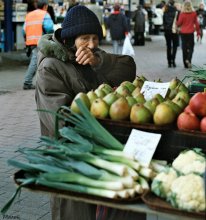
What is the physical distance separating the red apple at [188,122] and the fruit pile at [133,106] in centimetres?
8

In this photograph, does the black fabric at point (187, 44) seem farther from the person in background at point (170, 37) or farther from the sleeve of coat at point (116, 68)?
the sleeve of coat at point (116, 68)

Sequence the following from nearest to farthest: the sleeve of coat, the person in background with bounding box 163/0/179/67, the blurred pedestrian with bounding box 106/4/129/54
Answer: the sleeve of coat, the blurred pedestrian with bounding box 106/4/129/54, the person in background with bounding box 163/0/179/67

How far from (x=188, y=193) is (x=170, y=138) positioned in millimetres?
478

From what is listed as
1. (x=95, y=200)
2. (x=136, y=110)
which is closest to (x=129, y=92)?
(x=136, y=110)

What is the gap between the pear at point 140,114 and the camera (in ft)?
9.23

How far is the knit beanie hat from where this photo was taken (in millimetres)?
3541

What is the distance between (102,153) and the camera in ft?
8.79

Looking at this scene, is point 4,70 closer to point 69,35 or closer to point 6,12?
point 6,12

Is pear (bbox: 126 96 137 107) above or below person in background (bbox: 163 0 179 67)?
above

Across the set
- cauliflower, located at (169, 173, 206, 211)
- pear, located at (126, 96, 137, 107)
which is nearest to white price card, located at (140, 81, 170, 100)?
pear, located at (126, 96, 137, 107)

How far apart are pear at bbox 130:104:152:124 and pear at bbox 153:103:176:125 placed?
43 millimetres

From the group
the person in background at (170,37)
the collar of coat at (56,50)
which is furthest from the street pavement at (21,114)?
the collar of coat at (56,50)

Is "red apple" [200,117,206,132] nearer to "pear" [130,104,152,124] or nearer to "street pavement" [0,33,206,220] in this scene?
"pear" [130,104,152,124]

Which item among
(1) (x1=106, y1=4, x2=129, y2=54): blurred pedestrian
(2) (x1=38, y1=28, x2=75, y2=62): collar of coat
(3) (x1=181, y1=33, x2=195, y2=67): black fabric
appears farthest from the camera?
(1) (x1=106, y1=4, x2=129, y2=54): blurred pedestrian
